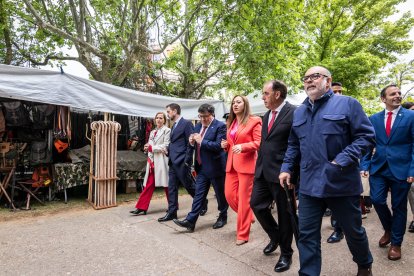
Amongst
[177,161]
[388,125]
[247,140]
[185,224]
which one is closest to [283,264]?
[247,140]

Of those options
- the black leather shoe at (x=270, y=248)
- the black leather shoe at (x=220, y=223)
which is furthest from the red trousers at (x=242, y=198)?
the black leather shoe at (x=220, y=223)

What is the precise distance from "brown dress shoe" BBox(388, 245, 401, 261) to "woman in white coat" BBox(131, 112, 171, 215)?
3.56 m

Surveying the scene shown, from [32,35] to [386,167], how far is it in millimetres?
11798

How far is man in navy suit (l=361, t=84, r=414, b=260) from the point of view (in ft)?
11.0

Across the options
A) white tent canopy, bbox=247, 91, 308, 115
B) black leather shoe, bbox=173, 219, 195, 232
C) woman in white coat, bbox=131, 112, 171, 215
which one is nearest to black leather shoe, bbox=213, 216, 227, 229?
black leather shoe, bbox=173, 219, 195, 232

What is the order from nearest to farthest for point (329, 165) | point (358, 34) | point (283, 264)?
1. point (329, 165)
2. point (283, 264)
3. point (358, 34)

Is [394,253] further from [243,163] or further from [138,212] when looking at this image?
[138,212]

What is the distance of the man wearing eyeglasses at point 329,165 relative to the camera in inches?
96.0

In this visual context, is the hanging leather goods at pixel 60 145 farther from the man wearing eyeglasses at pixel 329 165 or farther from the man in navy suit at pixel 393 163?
the man in navy suit at pixel 393 163

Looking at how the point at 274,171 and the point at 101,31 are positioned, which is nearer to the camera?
the point at 274,171

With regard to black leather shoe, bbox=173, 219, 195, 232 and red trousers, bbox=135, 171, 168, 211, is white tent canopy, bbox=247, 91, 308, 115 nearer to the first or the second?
red trousers, bbox=135, 171, 168, 211

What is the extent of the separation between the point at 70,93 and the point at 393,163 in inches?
211

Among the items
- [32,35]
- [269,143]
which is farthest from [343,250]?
[32,35]

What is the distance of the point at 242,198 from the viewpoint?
3834 millimetres
